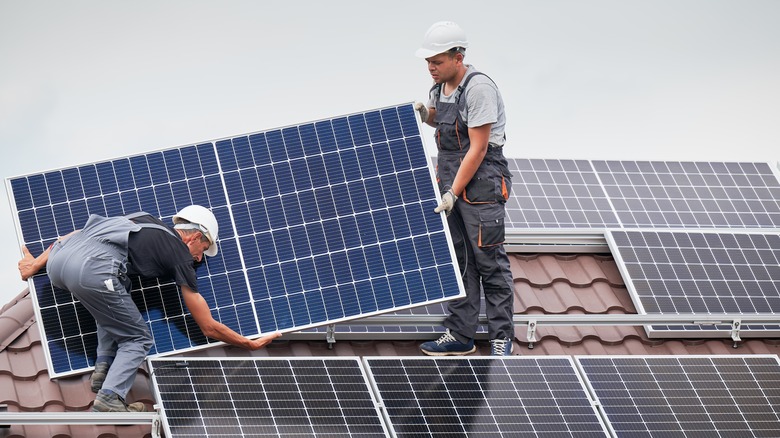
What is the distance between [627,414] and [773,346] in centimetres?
265

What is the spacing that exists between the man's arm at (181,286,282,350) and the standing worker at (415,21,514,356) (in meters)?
1.80

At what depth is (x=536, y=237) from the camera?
1508 centimetres

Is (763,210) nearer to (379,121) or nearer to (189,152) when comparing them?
(379,121)

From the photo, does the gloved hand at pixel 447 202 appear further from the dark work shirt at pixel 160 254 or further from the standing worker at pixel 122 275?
the dark work shirt at pixel 160 254

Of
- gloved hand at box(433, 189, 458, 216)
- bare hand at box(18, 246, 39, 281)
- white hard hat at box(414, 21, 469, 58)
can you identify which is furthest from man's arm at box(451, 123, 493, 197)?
bare hand at box(18, 246, 39, 281)

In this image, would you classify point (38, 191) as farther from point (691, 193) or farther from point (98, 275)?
point (691, 193)

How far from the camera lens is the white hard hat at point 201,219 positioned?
1238 centimetres

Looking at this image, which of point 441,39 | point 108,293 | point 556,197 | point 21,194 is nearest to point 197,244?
point 108,293

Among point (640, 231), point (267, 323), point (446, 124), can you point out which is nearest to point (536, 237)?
point (640, 231)

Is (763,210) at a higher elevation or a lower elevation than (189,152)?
lower

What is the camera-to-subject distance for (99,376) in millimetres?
12289

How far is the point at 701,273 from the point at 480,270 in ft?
9.99

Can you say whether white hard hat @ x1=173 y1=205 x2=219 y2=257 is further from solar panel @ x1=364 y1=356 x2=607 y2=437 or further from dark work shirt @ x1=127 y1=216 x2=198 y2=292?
solar panel @ x1=364 y1=356 x2=607 y2=437

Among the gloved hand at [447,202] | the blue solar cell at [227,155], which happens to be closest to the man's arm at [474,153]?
the gloved hand at [447,202]
